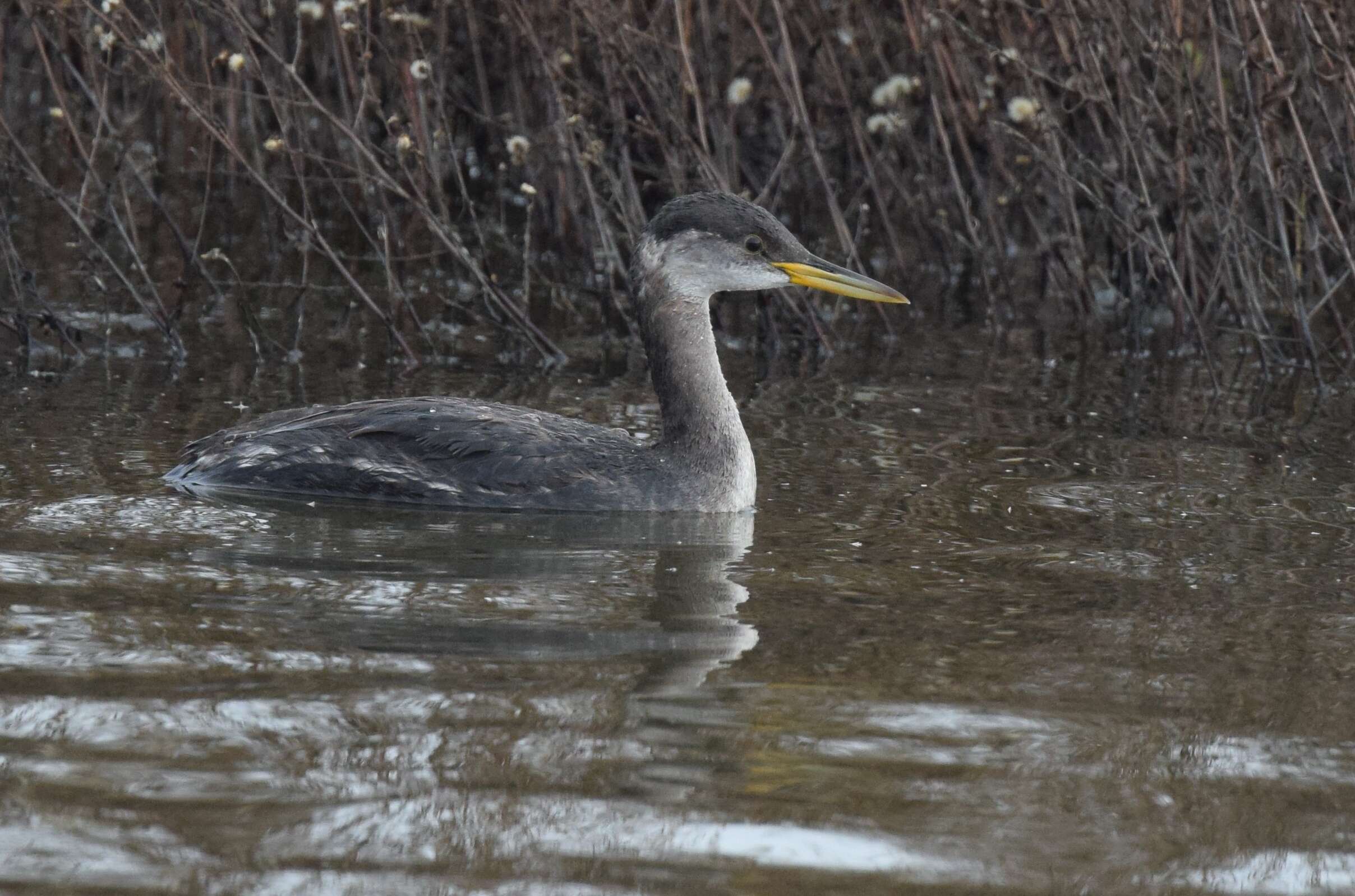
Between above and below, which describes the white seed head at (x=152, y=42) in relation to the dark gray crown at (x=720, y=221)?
above

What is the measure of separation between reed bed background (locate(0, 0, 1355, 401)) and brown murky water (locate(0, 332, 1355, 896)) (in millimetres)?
1929

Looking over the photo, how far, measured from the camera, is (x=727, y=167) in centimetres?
961

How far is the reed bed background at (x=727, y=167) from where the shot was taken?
8672mm

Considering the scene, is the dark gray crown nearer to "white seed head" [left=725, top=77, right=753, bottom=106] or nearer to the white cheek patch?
the white cheek patch

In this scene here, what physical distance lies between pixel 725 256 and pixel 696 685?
2.76m

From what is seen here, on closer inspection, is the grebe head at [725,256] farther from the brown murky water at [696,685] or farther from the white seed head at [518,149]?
the white seed head at [518,149]

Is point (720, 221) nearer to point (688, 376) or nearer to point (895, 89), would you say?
point (688, 376)

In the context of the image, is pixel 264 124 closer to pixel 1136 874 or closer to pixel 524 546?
pixel 524 546

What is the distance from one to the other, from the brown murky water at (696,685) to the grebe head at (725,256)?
0.74m

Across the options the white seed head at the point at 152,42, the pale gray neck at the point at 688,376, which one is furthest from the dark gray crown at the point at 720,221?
the white seed head at the point at 152,42

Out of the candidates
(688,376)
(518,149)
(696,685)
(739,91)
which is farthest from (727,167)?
(696,685)

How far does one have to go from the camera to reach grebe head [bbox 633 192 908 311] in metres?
6.91

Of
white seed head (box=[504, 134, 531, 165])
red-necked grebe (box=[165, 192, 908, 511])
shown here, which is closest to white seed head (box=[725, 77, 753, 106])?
white seed head (box=[504, 134, 531, 165])

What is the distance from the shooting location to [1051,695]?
4.47 m
